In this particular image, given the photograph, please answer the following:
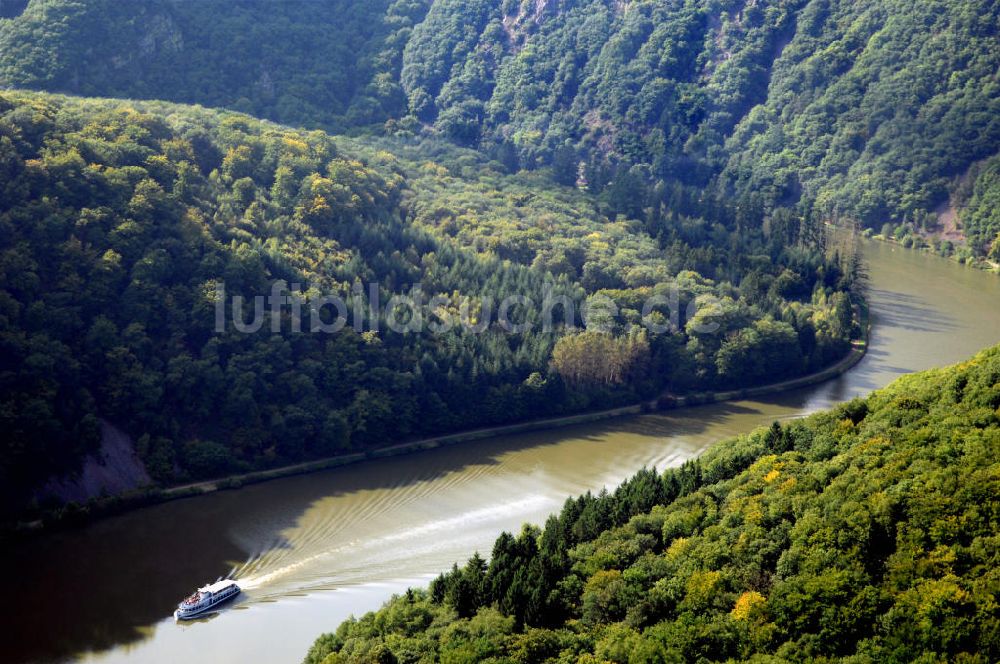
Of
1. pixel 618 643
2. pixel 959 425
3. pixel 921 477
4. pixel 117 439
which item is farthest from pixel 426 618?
pixel 117 439

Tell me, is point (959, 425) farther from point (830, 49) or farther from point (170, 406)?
point (830, 49)

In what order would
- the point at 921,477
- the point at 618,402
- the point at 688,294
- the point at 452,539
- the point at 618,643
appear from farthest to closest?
the point at 688,294
the point at 618,402
the point at 452,539
the point at 921,477
the point at 618,643

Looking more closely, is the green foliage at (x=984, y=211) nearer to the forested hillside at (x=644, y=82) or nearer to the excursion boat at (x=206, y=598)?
the forested hillside at (x=644, y=82)

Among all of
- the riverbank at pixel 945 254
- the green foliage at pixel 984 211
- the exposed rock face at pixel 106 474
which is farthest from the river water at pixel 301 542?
the green foliage at pixel 984 211

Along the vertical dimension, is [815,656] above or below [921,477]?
below

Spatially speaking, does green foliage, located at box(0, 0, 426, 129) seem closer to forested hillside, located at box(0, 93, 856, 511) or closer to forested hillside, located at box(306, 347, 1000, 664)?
forested hillside, located at box(0, 93, 856, 511)

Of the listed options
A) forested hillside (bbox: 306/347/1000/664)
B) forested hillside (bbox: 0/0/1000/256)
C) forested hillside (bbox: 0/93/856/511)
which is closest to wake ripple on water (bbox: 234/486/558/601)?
forested hillside (bbox: 306/347/1000/664)
